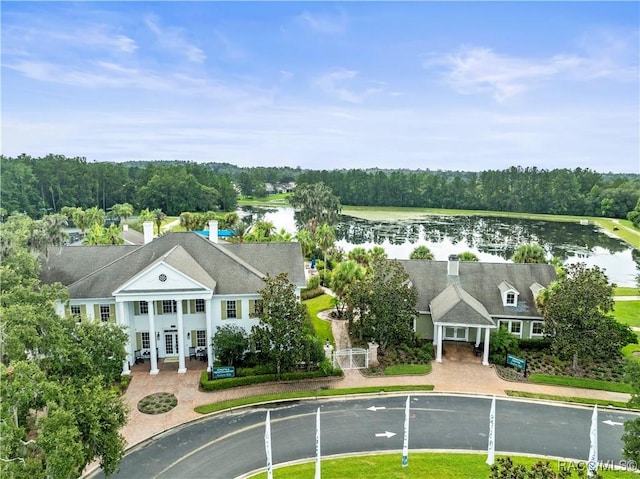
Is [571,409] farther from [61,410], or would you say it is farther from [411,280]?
[61,410]

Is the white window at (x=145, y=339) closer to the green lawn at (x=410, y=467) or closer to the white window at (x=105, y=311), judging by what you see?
the white window at (x=105, y=311)

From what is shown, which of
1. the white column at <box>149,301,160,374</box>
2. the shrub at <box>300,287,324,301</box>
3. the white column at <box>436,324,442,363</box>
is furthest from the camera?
the shrub at <box>300,287,324,301</box>

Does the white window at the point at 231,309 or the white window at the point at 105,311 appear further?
the white window at the point at 231,309

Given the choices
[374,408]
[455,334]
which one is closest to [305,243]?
[455,334]

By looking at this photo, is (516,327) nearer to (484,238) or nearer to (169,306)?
(169,306)

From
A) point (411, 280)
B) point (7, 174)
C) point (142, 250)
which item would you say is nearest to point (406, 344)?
point (411, 280)

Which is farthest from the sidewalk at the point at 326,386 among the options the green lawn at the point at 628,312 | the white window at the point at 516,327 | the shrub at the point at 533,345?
the green lawn at the point at 628,312

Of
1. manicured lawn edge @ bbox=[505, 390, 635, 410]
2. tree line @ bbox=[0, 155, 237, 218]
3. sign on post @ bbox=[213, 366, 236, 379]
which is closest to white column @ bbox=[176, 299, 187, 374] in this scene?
sign on post @ bbox=[213, 366, 236, 379]

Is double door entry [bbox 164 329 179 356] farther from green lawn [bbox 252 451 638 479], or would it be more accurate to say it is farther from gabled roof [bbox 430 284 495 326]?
gabled roof [bbox 430 284 495 326]

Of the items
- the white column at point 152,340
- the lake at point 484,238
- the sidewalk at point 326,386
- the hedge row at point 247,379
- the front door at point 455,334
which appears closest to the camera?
the sidewalk at point 326,386
